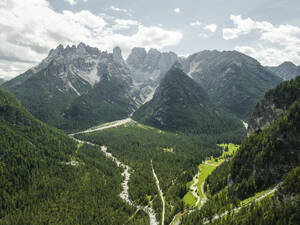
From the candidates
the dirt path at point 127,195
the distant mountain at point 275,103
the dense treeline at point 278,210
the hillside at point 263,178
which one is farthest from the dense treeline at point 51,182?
the distant mountain at point 275,103

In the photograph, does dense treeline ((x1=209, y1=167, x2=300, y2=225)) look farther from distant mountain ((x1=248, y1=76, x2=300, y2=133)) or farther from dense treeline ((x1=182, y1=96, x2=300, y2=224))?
distant mountain ((x1=248, y1=76, x2=300, y2=133))

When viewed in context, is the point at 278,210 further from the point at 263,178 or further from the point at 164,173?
the point at 164,173

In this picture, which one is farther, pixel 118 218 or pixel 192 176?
pixel 192 176

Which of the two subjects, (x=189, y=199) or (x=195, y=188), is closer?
(x=189, y=199)

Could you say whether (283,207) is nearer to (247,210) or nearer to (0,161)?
(247,210)

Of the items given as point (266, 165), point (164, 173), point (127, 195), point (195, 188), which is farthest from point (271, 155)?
point (127, 195)

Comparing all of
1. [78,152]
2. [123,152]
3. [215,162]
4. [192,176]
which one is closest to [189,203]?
[192,176]
